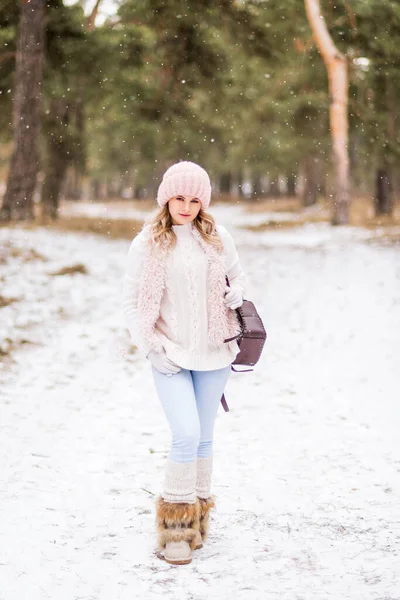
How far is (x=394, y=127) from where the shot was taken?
23.2 metres

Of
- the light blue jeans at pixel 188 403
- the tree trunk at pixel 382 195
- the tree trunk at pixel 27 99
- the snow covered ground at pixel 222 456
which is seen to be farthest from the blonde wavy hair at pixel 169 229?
the tree trunk at pixel 382 195

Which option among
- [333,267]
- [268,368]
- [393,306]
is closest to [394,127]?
[333,267]

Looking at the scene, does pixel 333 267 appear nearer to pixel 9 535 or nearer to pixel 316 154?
pixel 9 535

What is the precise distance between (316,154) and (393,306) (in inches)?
878

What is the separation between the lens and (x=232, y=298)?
4.11m

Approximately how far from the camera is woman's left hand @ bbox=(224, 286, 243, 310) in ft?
13.5

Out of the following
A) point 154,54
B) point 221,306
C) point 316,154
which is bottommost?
point 221,306

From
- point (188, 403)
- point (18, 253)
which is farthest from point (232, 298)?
point (18, 253)

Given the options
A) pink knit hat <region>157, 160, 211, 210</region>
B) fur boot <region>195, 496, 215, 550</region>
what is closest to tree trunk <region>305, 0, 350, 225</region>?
pink knit hat <region>157, 160, 211, 210</region>

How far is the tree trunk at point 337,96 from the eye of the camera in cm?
1917

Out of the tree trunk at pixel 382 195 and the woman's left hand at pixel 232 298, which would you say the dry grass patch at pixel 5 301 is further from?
the tree trunk at pixel 382 195

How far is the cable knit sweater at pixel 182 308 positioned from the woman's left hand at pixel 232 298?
0.13 m

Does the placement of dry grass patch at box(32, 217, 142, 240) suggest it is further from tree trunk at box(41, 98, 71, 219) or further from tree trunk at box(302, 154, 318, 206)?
tree trunk at box(302, 154, 318, 206)

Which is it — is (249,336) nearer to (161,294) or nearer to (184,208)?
(161,294)
